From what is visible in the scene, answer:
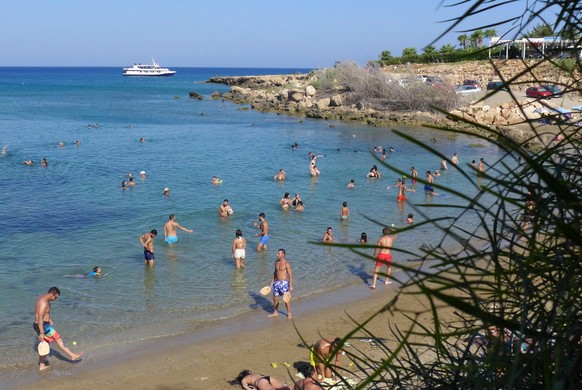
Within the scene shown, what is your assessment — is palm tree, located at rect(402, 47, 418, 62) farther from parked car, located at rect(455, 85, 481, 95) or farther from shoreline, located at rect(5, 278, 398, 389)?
shoreline, located at rect(5, 278, 398, 389)

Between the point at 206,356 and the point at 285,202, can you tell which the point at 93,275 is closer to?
the point at 206,356

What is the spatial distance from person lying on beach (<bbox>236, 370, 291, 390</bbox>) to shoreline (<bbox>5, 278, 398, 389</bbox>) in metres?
0.40

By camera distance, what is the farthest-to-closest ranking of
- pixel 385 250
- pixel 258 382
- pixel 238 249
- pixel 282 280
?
A: pixel 238 249
pixel 282 280
pixel 385 250
pixel 258 382

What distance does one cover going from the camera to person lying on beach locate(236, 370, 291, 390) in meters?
8.54

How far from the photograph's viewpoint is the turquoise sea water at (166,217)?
12.7m

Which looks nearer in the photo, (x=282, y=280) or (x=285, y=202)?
(x=282, y=280)

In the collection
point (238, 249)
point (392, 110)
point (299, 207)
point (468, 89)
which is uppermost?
point (468, 89)

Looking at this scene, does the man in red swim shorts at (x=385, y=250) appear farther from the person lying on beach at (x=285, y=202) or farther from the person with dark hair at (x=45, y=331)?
the person lying on beach at (x=285, y=202)

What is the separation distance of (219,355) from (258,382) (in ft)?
6.31

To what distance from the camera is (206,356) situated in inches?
416

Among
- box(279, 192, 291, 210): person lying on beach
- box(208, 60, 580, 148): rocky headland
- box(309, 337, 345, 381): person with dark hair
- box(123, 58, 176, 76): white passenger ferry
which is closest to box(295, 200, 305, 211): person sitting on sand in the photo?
box(279, 192, 291, 210): person lying on beach

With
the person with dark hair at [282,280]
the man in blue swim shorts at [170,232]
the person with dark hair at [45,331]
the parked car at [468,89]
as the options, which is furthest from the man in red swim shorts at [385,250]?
the parked car at [468,89]

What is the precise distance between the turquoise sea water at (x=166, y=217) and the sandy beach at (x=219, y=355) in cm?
54

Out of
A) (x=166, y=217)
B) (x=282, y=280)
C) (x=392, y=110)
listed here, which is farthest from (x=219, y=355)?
(x=392, y=110)
